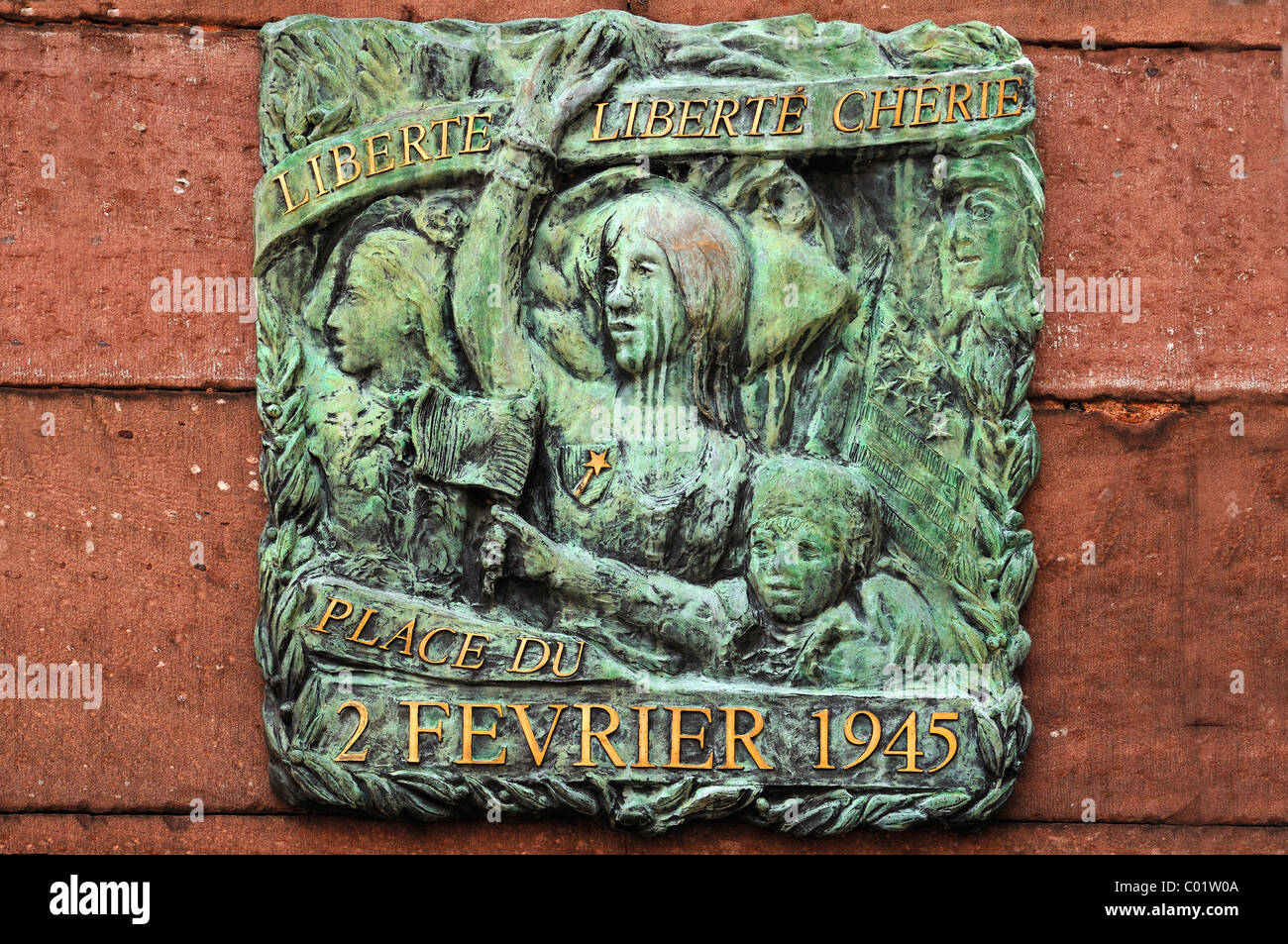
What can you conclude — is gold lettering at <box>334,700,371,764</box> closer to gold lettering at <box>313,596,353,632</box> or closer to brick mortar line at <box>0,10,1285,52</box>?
gold lettering at <box>313,596,353,632</box>

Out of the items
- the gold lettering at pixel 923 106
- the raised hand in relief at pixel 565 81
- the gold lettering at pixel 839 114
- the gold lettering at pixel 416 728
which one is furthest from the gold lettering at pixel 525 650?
the gold lettering at pixel 923 106

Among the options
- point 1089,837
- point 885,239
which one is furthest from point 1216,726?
point 885,239

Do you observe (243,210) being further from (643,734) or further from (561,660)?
(643,734)

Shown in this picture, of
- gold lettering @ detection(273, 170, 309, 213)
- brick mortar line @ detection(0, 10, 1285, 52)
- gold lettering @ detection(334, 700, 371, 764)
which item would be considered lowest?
gold lettering @ detection(334, 700, 371, 764)

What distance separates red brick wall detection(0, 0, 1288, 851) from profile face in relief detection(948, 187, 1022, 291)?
0.24m

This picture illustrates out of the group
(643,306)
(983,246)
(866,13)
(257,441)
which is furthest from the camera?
(866,13)

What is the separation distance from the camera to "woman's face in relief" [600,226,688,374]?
5.35 meters

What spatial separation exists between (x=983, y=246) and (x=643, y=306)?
1.03m

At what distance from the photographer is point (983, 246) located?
17.9 ft

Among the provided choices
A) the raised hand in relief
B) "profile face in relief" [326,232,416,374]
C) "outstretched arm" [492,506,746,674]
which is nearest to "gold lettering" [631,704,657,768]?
"outstretched arm" [492,506,746,674]

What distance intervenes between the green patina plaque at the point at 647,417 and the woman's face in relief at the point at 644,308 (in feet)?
0.03

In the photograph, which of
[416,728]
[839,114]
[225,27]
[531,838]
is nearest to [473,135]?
[225,27]

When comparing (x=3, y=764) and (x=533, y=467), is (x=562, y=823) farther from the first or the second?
(x=3, y=764)

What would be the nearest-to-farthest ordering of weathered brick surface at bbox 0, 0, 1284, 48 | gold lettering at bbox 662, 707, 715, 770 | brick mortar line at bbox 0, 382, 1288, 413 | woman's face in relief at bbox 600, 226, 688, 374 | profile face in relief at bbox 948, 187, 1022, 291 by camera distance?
gold lettering at bbox 662, 707, 715, 770 < woman's face in relief at bbox 600, 226, 688, 374 < profile face in relief at bbox 948, 187, 1022, 291 < brick mortar line at bbox 0, 382, 1288, 413 < weathered brick surface at bbox 0, 0, 1284, 48
